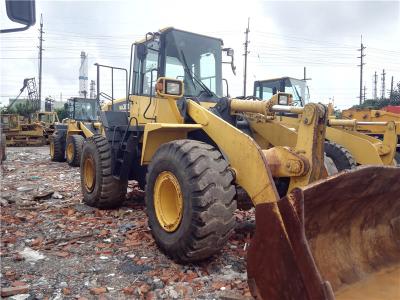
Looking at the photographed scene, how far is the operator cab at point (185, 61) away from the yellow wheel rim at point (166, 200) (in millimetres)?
1555

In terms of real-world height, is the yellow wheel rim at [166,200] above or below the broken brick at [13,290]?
above

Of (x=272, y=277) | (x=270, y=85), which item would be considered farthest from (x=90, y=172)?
(x=270, y=85)

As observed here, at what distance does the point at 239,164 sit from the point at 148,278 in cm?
130

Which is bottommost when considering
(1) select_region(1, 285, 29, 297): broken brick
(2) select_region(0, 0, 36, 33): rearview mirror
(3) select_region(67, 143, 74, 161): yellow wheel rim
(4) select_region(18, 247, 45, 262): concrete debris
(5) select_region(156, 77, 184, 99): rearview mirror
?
(4) select_region(18, 247, 45, 262): concrete debris

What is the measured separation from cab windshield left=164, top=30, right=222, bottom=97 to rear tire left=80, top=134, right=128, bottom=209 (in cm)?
154

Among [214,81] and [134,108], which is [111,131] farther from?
[214,81]

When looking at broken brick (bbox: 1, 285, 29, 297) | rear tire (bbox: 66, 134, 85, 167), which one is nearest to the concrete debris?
broken brick (bbox: 1, 285, 29, 297)

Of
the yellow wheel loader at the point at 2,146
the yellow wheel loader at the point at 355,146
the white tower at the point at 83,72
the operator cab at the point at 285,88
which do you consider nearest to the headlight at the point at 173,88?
the yellow wheel loader at the point at 2,146

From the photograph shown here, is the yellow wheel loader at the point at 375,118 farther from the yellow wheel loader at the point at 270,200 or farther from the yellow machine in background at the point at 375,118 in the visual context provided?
the yellow wheel loader at the point at 270,200

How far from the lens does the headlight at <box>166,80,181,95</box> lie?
4.45m

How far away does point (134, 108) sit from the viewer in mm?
5875

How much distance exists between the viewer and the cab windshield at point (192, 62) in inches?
203

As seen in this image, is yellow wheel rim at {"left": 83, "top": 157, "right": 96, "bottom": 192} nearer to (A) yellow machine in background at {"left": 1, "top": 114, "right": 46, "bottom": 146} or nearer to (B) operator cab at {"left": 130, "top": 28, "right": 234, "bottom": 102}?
(B) operator cab at {"left": 130, "top": 28, "right": 234, "bottom": 102}

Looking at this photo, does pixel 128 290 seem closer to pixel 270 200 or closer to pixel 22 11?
pixel 270 200
